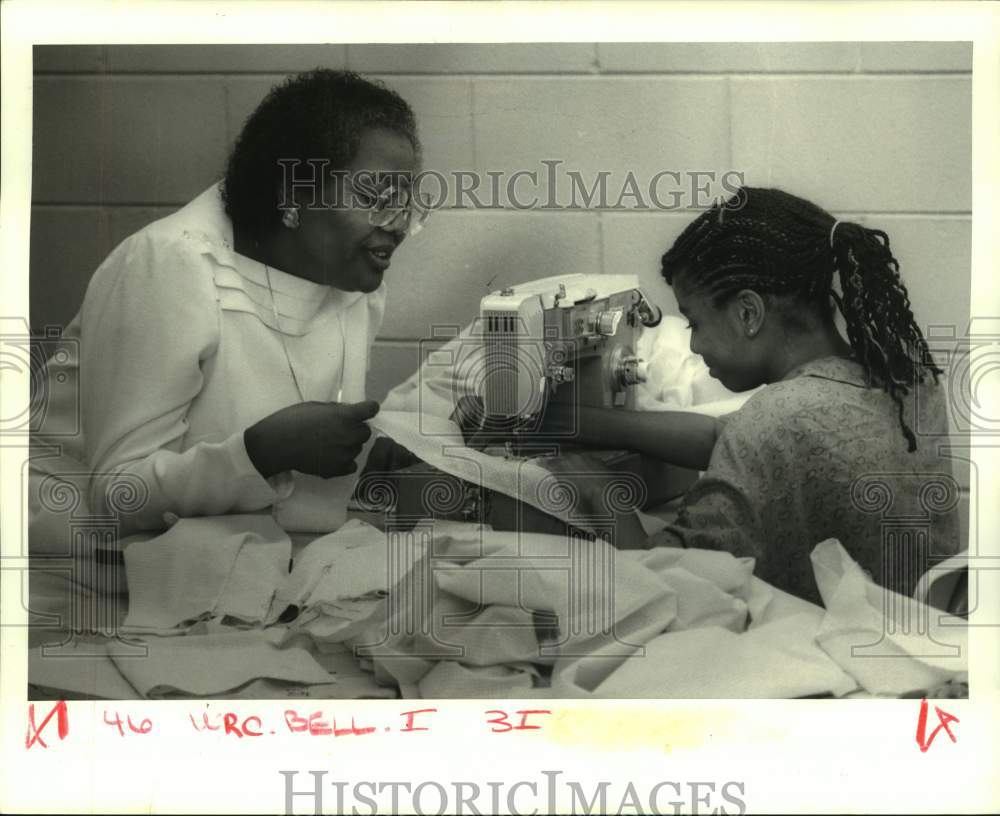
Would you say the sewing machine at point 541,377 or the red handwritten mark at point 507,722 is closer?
the sewing machine at point 541,377

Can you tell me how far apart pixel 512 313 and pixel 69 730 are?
109cm

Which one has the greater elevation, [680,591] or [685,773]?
[680,591]

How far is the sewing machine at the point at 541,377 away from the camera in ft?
8.42

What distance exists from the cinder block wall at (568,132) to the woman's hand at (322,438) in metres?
0.07

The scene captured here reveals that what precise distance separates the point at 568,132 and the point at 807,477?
74 centimetres

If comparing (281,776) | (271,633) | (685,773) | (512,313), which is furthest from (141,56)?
(685,773)

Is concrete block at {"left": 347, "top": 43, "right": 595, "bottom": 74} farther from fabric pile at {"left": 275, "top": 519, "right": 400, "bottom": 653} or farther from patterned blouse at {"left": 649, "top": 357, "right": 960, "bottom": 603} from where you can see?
fabric pile at {"left": 275, "top": 519, "right": 400, "bottom": 653}

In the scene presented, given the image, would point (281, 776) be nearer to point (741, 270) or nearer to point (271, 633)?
point (271, 633)

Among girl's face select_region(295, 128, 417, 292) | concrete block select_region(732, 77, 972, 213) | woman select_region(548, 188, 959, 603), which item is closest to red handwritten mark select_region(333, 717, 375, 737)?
woman select_region(548, 188, 959, 603)

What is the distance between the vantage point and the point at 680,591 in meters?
2.64

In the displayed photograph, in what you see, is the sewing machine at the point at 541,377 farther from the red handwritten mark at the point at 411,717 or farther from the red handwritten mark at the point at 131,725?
the red handwritten mark at the point at 131,725

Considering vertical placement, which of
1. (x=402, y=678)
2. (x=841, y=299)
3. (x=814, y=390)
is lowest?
(x=402, y=678)

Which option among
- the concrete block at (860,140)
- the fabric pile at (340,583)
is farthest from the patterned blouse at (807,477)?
the fabric pile at (340,583)

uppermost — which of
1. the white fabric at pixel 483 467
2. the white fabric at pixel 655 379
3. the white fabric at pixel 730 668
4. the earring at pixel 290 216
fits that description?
the earring at pixel 290 216
